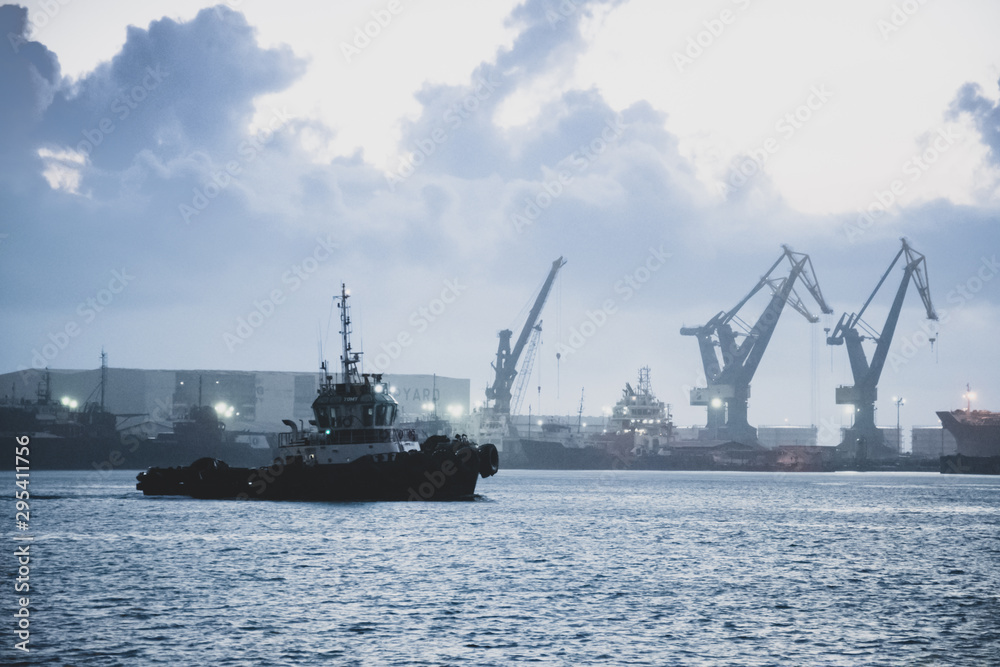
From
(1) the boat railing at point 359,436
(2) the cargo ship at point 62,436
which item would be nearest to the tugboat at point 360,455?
(1) the boat railing at point 359,436

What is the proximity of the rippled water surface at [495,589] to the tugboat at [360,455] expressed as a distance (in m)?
2.08

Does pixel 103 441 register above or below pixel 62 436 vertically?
below

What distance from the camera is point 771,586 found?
4372 cm

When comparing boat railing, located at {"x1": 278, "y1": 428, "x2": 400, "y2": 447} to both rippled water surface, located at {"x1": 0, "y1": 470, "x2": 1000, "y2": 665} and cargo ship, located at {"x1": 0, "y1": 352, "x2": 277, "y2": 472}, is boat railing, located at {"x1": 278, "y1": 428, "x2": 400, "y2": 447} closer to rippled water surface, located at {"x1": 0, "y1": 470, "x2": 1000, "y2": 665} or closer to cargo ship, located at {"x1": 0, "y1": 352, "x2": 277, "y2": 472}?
rippled water surface, located at {"x1": 0, "y1": 470, "x2": 1000, "y2": 665}

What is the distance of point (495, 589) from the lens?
41.9 m

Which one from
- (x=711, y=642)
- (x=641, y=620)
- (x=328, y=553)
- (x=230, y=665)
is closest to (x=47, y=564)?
(x=328, y=553)

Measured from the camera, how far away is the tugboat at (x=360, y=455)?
250 ft

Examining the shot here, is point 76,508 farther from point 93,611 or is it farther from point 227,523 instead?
point 93,611

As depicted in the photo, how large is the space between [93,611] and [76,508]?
165 feet

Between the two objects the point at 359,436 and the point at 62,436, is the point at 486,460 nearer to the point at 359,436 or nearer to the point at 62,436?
the point at 359,436

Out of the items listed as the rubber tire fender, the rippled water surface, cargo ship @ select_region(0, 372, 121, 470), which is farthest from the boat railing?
cargo ship @ select_region(0, 372, 121, 470)

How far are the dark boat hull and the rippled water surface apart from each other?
5.21ft

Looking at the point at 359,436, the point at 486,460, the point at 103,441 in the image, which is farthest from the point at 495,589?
the point at 103,441

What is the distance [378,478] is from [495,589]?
35266 millimetres
